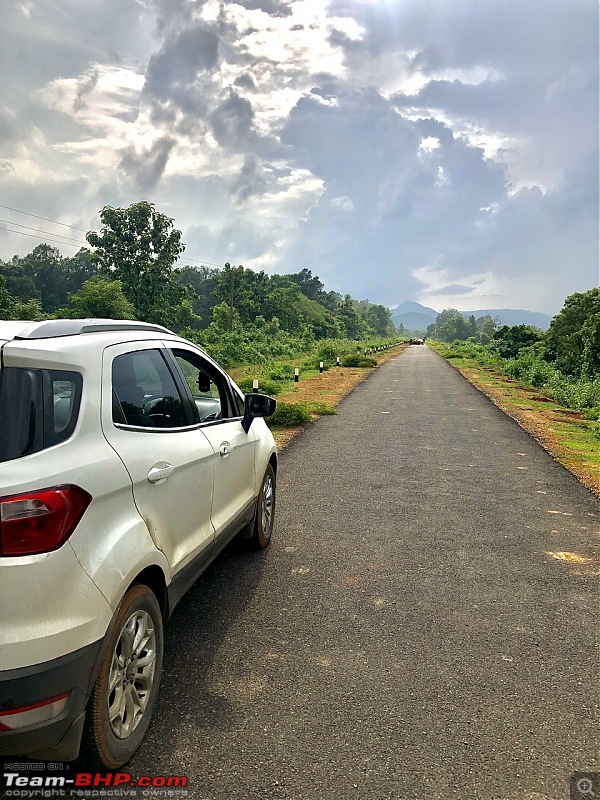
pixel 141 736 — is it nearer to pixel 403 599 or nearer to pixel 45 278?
pixel 403 599

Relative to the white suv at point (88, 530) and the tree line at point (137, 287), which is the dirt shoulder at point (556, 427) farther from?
the tree line at point (137, 287)

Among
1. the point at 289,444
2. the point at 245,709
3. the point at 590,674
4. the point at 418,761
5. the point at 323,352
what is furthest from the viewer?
the point at 323,352

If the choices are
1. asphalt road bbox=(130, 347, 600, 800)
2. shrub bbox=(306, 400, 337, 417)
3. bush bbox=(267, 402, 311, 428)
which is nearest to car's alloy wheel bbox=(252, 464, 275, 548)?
asphalt road bbox=(130, 347, 600, 800)

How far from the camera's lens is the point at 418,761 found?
2773mm

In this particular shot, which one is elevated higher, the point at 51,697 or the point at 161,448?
the point at 161,448

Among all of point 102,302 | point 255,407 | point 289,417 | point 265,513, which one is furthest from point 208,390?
point 102,302

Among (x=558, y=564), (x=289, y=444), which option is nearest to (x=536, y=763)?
(x=558, y=564)

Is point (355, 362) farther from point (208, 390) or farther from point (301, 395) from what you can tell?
point (208, 390)

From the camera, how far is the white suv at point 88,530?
2172mm

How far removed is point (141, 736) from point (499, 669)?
200 centimetres

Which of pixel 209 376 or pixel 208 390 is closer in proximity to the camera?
pixel 209 376

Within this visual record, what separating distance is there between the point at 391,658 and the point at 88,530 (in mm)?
2091

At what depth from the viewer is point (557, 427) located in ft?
45.3

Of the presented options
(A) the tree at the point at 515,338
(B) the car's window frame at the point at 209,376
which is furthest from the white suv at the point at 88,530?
(A) the tree at the point at 515,338
